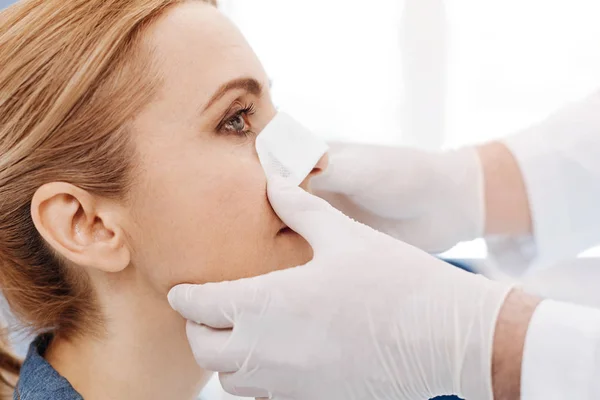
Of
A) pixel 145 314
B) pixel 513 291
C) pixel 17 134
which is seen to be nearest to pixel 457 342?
pixel 513 291

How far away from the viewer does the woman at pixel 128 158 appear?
1.01 metres

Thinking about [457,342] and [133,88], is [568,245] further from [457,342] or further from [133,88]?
[133,88]

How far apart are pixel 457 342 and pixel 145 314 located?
55cm

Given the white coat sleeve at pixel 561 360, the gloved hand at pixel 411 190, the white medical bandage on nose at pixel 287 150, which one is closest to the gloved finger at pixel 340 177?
the gloved hand at pixel 411 190

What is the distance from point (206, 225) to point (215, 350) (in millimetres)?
205

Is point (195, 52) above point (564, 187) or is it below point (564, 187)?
above

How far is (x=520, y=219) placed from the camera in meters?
1.47

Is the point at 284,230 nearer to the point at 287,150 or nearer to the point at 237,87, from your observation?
the point at 287,150

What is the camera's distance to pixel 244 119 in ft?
3.64

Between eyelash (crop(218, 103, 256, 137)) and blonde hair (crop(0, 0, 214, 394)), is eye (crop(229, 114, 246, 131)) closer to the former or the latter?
eyelash (crop(218, 103, 256, 137))

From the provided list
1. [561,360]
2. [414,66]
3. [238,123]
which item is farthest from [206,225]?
[414,66]

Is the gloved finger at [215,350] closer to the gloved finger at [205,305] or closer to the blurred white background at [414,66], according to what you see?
the gloved finger at [205,305]

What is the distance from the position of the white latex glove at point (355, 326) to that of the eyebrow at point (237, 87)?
0.31 meters

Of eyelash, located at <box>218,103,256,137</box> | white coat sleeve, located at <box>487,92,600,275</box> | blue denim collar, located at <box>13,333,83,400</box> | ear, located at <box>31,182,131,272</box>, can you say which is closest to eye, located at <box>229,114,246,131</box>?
eyelash, located at <box>218,103,256,137</box>
